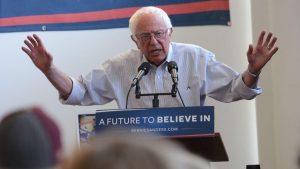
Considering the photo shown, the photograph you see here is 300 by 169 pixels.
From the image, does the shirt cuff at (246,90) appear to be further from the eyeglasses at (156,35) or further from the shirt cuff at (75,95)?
the shirt cuff at (75,95)

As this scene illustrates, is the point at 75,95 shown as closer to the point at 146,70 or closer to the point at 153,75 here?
the point at 153,75

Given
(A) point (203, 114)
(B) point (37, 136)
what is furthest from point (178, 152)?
(A) point (203, 114)

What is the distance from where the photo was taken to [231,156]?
4.07 meters

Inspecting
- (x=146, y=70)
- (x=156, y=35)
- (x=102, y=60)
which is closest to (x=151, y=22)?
(x=156, y=35)

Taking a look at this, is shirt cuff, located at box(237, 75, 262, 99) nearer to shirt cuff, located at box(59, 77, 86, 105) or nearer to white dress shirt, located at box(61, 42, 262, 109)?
white dress shirt, located at box(61, 42, 262, 109)

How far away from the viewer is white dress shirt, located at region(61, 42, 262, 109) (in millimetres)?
2736

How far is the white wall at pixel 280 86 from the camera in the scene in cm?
380

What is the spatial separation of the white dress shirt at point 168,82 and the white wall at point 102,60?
1156 millimetres

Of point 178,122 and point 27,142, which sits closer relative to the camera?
point 27,142

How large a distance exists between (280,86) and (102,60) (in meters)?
1.27

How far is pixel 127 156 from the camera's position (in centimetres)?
70

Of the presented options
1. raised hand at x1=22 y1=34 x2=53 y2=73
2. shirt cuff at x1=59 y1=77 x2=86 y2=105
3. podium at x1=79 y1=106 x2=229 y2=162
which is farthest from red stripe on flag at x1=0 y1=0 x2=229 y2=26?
podium at x1=79 y1=106 x2=229 y2=162

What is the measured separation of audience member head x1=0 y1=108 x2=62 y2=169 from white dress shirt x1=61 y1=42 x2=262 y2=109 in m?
1.64

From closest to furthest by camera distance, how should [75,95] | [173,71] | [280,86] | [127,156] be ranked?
[127,156] → [173,71] → [75,95] → [280,86]
